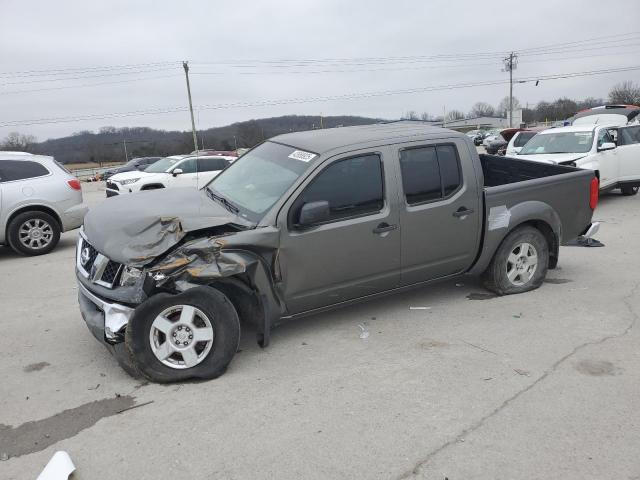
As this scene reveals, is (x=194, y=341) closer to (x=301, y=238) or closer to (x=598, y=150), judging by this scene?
(x=301, y=238)

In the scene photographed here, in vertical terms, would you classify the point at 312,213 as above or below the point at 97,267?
above

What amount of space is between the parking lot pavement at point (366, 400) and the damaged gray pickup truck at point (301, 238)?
355mm

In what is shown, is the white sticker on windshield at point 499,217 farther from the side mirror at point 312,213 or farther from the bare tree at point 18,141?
the bare tree at point 18,141

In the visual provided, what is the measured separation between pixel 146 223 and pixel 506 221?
341cm

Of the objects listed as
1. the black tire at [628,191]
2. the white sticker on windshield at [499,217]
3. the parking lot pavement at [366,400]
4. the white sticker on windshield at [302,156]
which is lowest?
the black tire at [628,191]

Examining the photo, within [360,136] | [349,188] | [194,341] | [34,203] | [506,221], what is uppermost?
[360,136]

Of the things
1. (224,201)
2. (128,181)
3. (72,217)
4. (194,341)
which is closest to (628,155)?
(224,201)

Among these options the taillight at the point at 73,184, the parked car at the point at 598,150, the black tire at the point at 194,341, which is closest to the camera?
the black tire at the point at 194,341

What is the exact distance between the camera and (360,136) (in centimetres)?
479

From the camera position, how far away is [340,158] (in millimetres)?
4402

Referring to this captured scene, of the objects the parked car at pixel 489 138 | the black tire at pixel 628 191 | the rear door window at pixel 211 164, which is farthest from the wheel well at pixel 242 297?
the parked car at pixel 489 138

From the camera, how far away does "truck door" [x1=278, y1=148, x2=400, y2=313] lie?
4145mm

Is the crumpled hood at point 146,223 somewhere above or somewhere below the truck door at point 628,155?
above

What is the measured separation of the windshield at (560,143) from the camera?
1117cm
